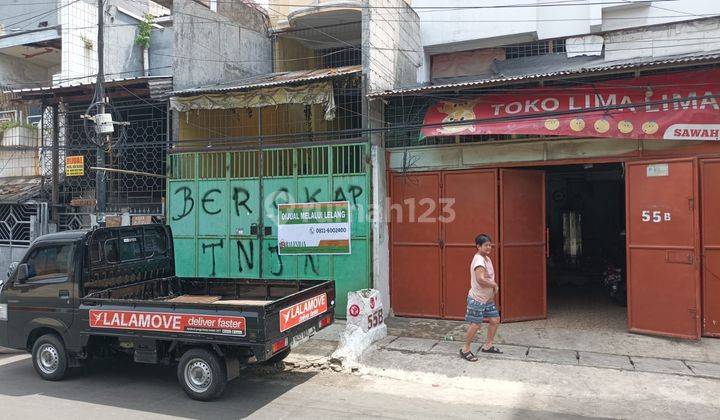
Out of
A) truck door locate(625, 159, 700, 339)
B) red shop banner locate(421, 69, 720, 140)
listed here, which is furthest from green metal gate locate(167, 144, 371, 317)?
truck door locate(625, 159, 700, 339)

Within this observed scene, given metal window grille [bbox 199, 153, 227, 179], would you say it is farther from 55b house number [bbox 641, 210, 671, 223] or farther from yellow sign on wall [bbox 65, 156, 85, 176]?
55b house number [bbox 641, 210, 671, 223]

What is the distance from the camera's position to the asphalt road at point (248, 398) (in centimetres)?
543

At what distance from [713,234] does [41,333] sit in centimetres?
986

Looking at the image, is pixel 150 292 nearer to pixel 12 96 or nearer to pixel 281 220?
pixel 281 220

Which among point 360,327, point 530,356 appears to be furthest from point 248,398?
point 530,356

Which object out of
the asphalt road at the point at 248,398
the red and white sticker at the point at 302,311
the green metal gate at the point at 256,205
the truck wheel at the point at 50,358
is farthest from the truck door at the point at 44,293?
the green metal gate at the point at 256,205

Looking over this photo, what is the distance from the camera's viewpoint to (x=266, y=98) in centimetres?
986

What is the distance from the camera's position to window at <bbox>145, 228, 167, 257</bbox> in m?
7.58


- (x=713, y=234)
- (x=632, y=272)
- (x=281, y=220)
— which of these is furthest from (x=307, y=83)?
(x=713, y=234)

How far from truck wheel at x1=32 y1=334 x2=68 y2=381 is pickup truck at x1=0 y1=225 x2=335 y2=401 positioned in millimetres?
13

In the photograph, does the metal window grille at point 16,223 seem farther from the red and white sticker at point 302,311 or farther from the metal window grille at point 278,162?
the red and white sticker at point 302,311

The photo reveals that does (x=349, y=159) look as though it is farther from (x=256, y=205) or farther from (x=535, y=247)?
(x=535, y=247)

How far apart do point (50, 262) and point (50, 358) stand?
127 centimetres

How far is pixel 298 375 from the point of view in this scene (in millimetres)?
6820
